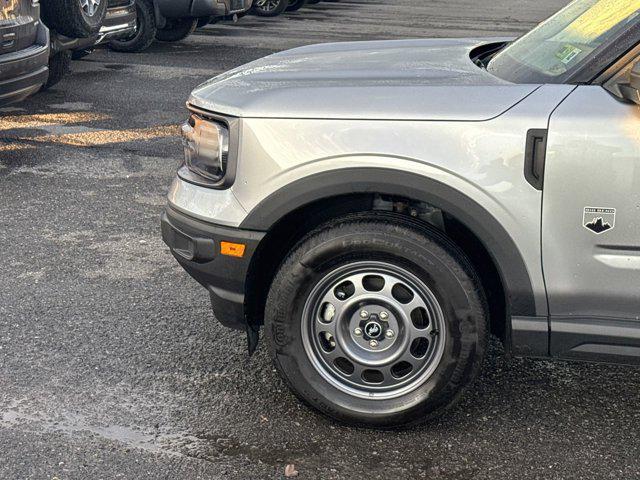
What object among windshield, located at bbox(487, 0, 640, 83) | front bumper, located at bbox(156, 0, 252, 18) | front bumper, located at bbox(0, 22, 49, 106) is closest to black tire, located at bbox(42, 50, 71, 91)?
front bumper, located at bbox(0, 22, 49, 106)

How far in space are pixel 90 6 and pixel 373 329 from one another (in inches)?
261

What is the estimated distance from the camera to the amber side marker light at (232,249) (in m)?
3.53

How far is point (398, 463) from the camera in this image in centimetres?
338

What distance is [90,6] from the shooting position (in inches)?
365

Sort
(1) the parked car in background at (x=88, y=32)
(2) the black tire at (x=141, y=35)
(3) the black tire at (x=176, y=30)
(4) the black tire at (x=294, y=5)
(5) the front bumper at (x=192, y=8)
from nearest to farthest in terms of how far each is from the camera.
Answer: (1) the parked car in background at (x=88, y=32)
(2) the black tire at (x=141, y=35)
(5) the front bumper at (x=192, y=8)
(3) the black tire at (x=176, y=30)
(4) the black tire at (x=294, y=5)

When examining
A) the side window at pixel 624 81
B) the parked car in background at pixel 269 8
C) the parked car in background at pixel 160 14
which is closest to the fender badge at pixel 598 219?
the side window at pixel 624 81

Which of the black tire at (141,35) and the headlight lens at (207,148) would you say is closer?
the headlight lens at (207,148)

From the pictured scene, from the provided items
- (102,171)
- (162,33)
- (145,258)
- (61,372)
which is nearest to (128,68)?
(162,33)

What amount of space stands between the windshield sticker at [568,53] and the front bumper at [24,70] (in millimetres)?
4241

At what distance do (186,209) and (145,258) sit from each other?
177 centimetres

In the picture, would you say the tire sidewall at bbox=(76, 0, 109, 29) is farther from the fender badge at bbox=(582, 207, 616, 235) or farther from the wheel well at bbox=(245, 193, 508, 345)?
the fender badge at bbox=(582, 207, 616, 235)

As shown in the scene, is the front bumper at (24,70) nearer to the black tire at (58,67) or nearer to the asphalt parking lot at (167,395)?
the asphalt parking lot at (167,395)

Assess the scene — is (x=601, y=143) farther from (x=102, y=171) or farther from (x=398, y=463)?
(x=102, y=171)

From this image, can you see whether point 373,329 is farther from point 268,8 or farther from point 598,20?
point 268,8
